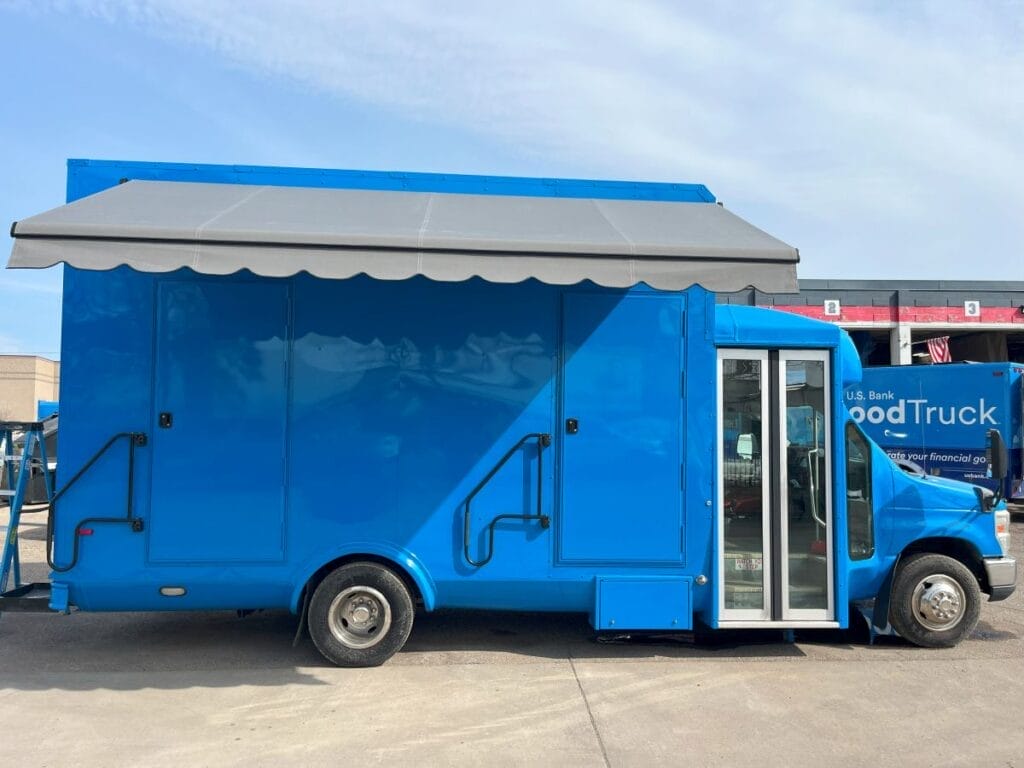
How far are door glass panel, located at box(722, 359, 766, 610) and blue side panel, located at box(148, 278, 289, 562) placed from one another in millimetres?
3192

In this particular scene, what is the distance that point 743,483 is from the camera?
5.46m

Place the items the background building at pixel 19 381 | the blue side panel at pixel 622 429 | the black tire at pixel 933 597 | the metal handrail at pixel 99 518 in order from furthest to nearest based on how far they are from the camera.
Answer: the background building at pixel 19 381 < the black tire at pixel 933 597 < the blue side panel at pixel 622 429 < the metal handrail at pixel 99 518

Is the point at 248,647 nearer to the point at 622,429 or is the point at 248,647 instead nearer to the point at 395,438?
the point at 395,438

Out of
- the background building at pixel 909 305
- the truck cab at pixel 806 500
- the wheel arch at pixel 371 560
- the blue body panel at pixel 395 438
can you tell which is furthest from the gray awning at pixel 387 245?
the background building at pixel 909 305

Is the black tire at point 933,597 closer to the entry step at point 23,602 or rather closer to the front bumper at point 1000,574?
the front bumper at point 1000,574

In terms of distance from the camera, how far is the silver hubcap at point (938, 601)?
570cm

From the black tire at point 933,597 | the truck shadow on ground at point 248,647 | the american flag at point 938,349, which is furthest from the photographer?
the american flag at point 938,349

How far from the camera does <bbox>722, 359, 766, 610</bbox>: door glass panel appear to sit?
5.42m

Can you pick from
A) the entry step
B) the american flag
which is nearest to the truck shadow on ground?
the entry step

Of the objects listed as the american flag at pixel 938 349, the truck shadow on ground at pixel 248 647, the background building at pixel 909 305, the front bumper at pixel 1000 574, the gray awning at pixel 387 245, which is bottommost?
the truck shadow on ground at pixel 248 647

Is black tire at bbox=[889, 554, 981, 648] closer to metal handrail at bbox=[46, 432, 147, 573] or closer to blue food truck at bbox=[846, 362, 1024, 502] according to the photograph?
metal handrail at bbox=[46, 432, 147, 573]

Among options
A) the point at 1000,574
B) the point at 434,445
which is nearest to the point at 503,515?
the point at 434,445

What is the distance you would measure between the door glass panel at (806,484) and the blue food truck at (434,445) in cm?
2

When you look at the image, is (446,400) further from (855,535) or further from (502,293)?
(855,535)
